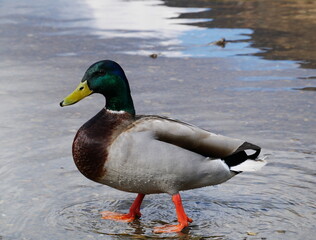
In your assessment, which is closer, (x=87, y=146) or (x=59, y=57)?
(x=87, y=146)

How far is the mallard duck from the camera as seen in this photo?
451cm

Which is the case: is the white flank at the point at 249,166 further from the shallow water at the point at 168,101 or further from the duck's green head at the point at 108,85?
the duck's green head at the point at 108,85

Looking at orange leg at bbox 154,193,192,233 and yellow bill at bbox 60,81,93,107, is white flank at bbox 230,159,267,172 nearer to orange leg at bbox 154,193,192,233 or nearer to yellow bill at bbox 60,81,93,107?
orange leg at bbox 154,193,192,233

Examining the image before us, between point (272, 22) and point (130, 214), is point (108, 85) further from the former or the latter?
point (272, 22)

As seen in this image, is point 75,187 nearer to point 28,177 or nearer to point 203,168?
point 28,177

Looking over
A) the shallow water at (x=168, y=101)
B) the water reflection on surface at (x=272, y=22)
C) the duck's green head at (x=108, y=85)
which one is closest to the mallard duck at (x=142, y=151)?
the duck's green head at (x=108, y=85)

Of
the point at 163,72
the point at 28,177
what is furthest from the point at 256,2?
the point at 28,177

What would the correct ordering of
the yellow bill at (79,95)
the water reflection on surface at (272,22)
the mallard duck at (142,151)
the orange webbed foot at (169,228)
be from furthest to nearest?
the water reflection on surface at (272,22) < the yellow bill at (79,95) < the orange webbed foot at (169,228) < the mallard duck at (142,151)

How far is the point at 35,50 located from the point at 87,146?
5928 mm

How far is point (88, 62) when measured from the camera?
9523 mm

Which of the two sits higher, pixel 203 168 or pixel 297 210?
pixel 203 168

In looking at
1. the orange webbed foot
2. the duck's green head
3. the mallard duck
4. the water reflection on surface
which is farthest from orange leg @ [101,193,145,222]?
the water reflection on surface

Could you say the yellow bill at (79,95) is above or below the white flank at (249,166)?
above

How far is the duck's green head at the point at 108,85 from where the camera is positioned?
4.78m
